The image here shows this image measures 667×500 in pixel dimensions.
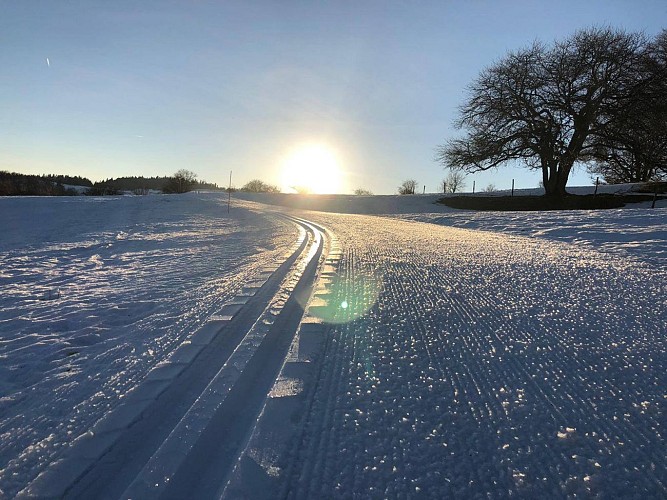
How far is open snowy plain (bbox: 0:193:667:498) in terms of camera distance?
1.67 m

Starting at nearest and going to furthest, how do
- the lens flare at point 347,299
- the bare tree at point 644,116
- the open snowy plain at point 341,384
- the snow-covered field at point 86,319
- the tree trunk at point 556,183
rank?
the open snowy plain at point 341,384, the snow-covered field at point 86,319, the lens flare at point 347,299, the bare tree at point 644,116, the tree trunk at point 556,183

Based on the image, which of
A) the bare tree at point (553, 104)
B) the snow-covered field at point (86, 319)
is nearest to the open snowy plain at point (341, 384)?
the snow-covered field at point (86, 319)

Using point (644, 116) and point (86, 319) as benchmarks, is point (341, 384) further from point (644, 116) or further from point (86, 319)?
point (644, 116)

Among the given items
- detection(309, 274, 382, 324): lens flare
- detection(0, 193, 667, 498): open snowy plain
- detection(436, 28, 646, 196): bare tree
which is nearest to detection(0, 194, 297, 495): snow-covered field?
detection(0, 193, 667, 498): open snowy plain

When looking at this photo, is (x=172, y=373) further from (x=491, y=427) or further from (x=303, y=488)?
(x=491, y=427)

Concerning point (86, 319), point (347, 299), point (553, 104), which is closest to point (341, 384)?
point (347, 299)

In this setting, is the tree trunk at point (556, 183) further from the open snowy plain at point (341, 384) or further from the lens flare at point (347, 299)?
the lens flare at point (347, 299)

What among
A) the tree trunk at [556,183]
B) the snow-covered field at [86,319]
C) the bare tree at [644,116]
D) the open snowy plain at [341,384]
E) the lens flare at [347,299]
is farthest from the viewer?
the tree trunk at [556,183]

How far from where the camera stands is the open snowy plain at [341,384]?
1.67m

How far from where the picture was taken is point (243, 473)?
166cm

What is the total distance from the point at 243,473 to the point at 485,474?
41.9 inches

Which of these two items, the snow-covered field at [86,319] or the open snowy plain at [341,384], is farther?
the snow-covered field at [86,319]

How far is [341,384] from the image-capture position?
92.7 inches

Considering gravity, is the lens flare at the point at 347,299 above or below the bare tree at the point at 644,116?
below
